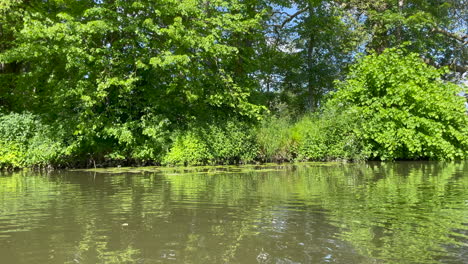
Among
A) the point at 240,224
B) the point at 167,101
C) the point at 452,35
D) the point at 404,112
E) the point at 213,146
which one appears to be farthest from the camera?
the point at 452,35

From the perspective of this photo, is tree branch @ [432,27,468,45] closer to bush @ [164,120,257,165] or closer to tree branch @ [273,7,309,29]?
tree branch @ [273,7,309,29]

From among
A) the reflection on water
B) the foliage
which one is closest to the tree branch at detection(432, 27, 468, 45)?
the foliage

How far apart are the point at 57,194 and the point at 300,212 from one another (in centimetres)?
488

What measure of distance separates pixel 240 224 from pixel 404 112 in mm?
12820

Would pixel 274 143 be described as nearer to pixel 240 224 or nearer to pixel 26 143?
Answer: pixel 26 143

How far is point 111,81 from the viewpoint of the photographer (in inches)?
573

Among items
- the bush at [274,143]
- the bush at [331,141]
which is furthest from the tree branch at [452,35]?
the bush at [274,143]

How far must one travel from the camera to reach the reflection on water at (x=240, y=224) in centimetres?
363

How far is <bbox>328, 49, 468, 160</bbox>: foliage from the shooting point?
1552 cm

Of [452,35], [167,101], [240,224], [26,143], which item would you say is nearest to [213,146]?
[167,101]

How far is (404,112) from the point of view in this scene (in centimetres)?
1570

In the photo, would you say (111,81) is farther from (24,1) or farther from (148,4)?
(24,1)

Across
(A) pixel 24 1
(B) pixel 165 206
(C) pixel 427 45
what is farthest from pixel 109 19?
(C) pixel 427 45

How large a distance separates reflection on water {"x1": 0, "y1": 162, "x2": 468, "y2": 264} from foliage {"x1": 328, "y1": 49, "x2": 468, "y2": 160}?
7584mm
